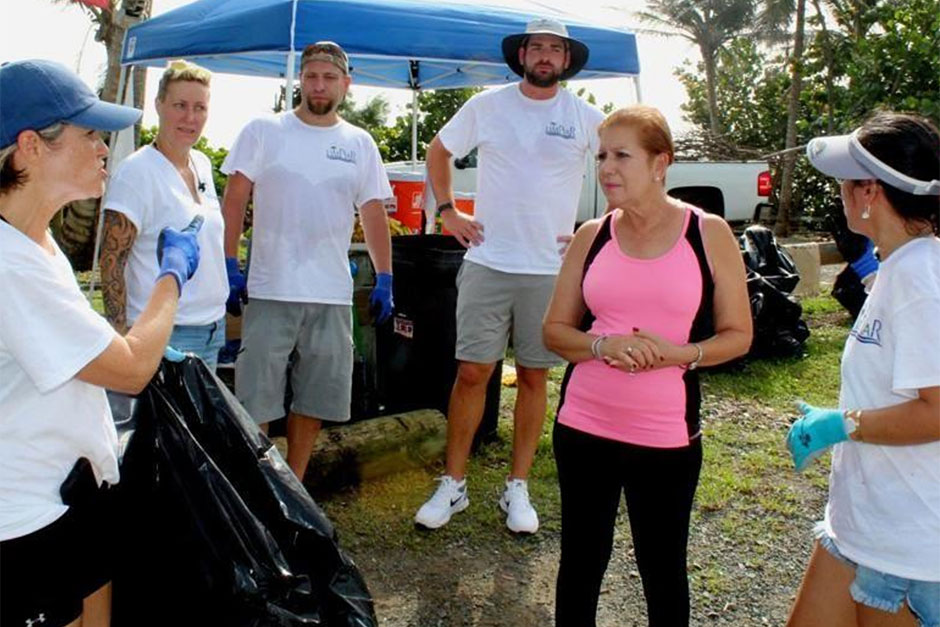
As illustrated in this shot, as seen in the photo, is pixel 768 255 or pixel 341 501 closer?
pixel 341 501

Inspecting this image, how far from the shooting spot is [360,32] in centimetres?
522

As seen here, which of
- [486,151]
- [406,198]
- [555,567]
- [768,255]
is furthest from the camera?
[406,198]

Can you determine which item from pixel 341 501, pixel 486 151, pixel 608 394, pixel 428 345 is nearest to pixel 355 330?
pixel 428 345

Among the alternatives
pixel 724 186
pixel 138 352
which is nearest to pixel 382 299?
pixel 138 352

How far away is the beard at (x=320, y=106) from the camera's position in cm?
354

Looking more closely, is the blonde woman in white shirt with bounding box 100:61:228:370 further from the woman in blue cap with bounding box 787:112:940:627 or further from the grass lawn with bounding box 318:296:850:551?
the woman in blue cap with bounding box 787:112:940:627

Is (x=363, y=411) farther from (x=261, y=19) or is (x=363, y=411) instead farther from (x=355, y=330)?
(x=261, y=19)

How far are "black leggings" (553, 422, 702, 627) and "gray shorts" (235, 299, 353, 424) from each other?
1.38 meters

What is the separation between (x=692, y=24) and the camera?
3509cm

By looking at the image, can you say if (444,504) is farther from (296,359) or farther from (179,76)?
(179,76)

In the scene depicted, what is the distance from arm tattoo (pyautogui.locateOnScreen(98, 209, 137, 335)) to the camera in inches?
112

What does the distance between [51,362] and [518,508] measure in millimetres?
2550

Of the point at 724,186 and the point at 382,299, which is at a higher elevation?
the point at 724,186

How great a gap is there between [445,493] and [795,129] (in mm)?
17870
